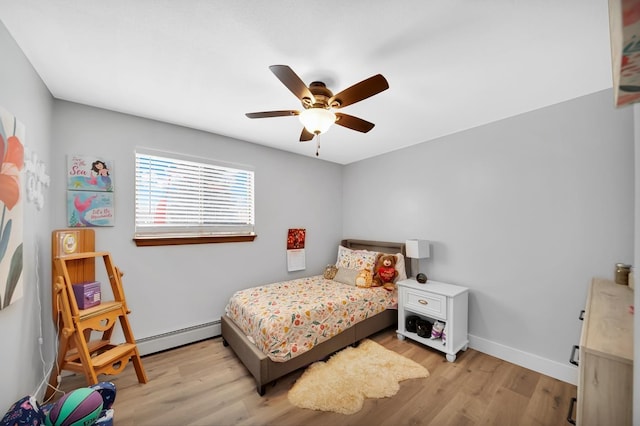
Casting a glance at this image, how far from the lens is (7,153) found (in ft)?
4.34

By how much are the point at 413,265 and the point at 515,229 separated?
1.22 metres

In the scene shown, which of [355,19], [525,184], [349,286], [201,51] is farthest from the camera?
[349,286]

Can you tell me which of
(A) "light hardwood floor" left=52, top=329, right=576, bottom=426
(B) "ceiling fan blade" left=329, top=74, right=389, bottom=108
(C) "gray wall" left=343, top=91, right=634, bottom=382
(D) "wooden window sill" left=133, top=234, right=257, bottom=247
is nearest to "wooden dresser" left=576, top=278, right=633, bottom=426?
(A) "light hardwood floor" left=52, top=329, right=576, bottom=426

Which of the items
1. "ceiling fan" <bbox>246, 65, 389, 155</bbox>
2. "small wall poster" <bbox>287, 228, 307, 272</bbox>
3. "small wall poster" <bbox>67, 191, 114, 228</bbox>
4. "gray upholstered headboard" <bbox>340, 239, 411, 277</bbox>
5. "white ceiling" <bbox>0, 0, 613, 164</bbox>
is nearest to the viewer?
"white ceiling" <bbox>0, 0, 613, 164</bbox>

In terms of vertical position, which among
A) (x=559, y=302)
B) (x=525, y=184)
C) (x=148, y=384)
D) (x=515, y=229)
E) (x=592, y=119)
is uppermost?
(x=592, y=119)

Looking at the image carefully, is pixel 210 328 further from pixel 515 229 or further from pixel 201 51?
pixel 515 229

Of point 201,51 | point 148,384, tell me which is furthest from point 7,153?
point 148,384

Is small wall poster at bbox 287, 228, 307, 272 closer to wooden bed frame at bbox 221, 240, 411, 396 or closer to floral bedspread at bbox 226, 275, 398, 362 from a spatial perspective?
floral bedspread at bbox 226, 275, 398, 362

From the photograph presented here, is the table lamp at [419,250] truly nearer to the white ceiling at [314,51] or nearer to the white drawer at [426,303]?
the white drawer at [426,303]

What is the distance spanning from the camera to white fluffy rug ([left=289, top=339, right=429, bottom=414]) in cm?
188

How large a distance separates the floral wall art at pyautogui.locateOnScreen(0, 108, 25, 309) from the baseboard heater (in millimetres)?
1325

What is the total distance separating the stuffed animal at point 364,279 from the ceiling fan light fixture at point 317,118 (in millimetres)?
2010

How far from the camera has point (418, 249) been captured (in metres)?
2.92

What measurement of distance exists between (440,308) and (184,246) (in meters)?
2.88
